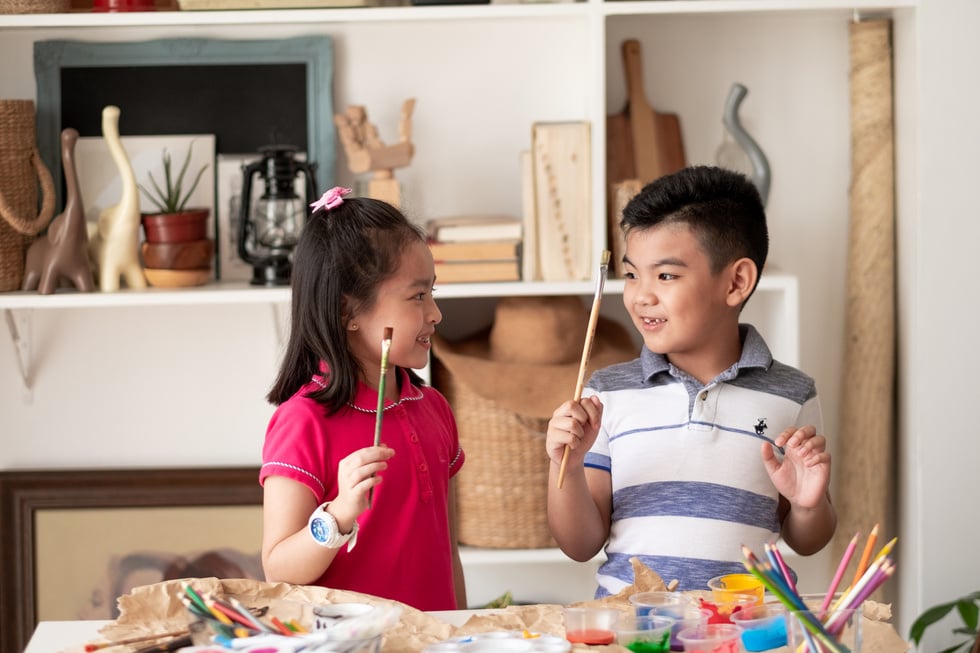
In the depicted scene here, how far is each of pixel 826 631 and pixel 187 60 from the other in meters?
1.92

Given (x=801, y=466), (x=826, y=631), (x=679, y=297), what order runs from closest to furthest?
1. (x=826, y=631)
2. (x=801, y=466)
3. (x=679, y=297)

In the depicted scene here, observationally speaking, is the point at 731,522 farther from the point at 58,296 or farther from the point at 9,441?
the point at 9,441

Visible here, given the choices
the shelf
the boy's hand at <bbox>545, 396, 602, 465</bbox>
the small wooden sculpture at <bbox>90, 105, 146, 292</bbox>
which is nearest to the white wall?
the shelf

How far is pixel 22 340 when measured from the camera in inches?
102

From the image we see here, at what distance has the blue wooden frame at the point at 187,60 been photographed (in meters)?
2.47

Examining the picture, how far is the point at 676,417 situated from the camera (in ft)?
5.52

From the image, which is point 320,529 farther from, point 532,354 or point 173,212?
point 173,212

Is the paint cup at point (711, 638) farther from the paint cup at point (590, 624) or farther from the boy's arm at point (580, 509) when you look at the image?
the boy's arm at point (580, 509)

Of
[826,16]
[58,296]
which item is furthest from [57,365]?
[826,16]

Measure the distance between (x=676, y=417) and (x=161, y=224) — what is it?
1.20 meters

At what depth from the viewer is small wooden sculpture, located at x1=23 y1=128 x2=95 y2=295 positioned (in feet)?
7.54

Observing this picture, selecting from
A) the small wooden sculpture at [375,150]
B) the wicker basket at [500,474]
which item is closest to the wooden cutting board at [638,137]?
the small wooden sculpture at [375,150]

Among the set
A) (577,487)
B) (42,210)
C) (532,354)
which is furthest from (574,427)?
(42,210)

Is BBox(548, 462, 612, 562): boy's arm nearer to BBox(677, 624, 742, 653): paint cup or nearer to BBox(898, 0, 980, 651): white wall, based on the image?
BBox(677, 624, 742, 653): paint cup
